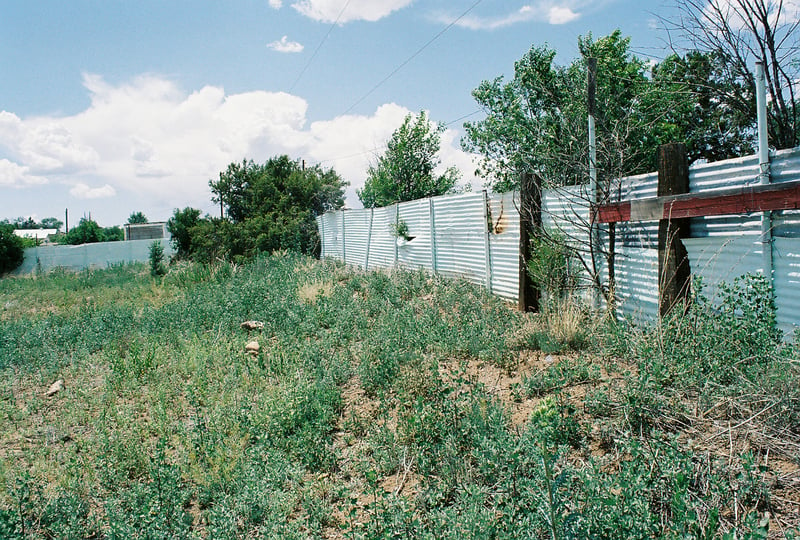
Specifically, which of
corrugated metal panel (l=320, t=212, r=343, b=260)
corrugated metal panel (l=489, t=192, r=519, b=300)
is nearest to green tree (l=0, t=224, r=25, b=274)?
corrugated metal panel (l=320, t=212, r=343, b=260)

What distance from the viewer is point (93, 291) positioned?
49.2ft

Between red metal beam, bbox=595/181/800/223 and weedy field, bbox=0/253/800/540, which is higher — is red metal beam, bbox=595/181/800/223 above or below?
above

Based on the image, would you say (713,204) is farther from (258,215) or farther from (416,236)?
(258,215)

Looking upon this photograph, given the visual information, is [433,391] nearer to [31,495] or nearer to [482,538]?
[482,538]

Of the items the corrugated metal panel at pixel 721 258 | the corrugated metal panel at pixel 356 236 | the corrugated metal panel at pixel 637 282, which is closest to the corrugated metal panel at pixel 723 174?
the corrugated metal panel at pixel 721 258

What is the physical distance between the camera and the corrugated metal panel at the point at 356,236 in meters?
15.9

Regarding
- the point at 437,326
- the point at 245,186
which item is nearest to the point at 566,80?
the point at 437,326

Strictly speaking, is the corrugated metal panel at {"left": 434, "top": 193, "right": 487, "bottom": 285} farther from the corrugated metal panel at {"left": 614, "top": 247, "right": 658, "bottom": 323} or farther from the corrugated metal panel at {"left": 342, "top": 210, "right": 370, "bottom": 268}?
the corrugated metal panel at {"left": 342, "top": 210, "right": 370, "bottom": 268}

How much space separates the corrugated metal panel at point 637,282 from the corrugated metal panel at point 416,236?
5.41 metres

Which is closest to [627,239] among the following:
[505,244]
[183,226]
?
[505,244]

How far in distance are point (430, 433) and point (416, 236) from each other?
8.43 metres

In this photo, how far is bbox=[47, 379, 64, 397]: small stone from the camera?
6.29 metres

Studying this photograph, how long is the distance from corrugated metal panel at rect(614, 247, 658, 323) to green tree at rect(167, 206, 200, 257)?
75.6ft

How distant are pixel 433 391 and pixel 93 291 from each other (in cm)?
1390
